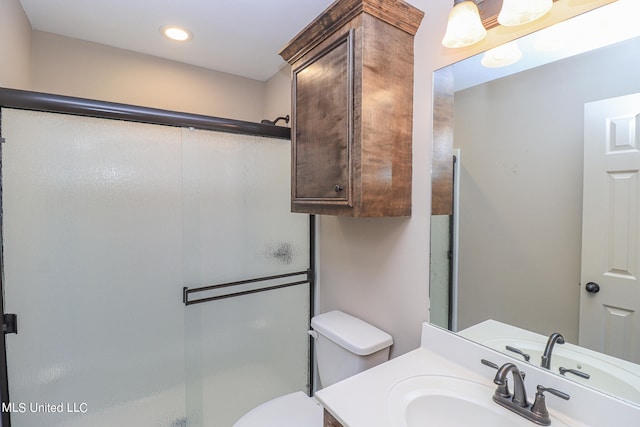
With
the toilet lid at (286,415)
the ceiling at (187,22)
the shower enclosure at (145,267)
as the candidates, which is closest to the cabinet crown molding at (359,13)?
the ceiling at (187,22)

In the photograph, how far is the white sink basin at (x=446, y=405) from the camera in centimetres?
76

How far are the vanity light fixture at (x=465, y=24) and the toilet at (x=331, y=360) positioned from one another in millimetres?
1165

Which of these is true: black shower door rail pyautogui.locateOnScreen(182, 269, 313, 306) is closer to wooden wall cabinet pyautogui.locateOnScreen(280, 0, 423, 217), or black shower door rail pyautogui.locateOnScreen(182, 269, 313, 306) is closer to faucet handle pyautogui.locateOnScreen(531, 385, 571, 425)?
wooden wall cabinet pyautogui.locateOnScreen(280, 0, 423, 217)

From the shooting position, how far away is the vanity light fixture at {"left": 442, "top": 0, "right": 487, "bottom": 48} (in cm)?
91

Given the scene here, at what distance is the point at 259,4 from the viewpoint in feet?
4.69

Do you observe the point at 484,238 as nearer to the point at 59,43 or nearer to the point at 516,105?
the point at 516,105

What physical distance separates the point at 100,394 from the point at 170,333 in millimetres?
354

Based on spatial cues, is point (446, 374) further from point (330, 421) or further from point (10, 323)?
point (10, 323)

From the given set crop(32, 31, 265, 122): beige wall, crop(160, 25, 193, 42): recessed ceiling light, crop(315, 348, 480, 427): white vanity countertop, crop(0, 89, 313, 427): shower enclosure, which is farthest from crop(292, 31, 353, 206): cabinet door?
crop(32, 31, 265, 122): beige wall

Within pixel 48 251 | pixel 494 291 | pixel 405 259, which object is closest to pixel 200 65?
pixel 48 251

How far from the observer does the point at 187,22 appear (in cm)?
158

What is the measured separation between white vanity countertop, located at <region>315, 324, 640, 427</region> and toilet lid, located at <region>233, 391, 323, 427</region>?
0.52 meters

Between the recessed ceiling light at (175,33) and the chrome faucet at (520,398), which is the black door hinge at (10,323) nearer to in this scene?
the recessed ceiling light at (175,33)

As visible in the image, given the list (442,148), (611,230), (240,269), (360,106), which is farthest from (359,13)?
(240,269)
